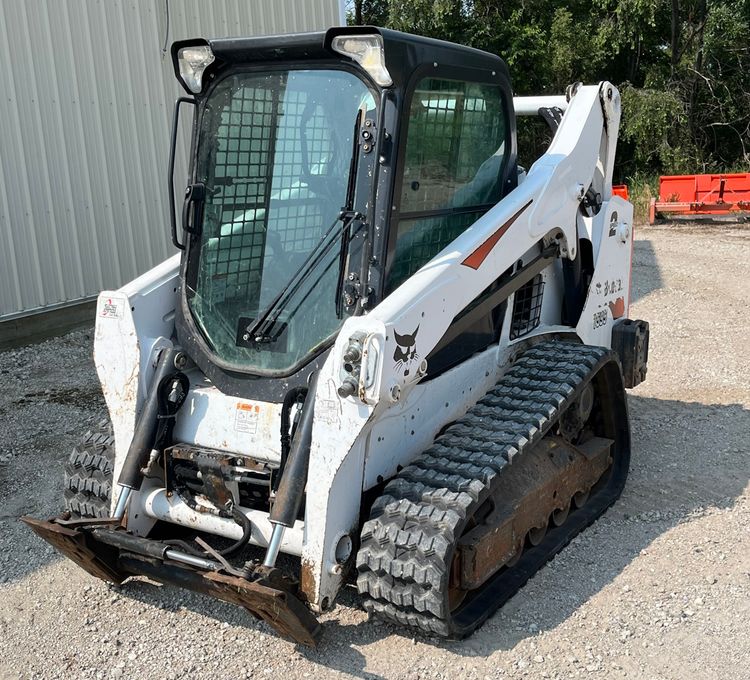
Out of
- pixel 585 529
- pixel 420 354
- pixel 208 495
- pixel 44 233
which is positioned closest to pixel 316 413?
pixel 420 354

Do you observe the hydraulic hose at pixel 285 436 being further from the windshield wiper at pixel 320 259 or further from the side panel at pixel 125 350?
the side panel at pixel 125 350

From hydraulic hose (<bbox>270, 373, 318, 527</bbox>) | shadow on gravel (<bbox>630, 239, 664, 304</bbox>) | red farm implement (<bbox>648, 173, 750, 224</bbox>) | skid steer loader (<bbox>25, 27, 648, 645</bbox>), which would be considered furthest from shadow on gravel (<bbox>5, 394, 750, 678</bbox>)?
red farm implement (<bbox>648, 173, 750, 224</bbox>)

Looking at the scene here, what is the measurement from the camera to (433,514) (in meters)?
3.58

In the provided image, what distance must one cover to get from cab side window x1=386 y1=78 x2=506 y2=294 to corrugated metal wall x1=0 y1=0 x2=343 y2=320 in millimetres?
5842

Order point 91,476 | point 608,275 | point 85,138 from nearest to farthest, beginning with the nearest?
point 91,476 < point 608,275 < point 85,138

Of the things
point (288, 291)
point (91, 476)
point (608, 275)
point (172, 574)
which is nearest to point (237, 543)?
point (172, 574)

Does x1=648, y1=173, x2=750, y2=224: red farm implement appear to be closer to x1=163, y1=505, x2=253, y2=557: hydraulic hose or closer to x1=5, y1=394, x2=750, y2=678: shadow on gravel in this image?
x1=5, y1=394, x2=750, y2=678: shadow on gravel

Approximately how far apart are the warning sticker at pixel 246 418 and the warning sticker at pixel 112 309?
0.73m

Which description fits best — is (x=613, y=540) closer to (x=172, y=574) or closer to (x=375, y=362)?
(x=375, y=362)

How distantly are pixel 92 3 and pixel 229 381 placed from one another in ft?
22.1

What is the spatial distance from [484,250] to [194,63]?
1.58 meters

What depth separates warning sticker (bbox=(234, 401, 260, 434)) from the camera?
3.95 m

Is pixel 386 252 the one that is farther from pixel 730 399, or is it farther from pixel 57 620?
pixel 730 399

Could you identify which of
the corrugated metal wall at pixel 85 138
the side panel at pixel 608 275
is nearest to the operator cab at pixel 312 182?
the side panel at pixel 608 275
